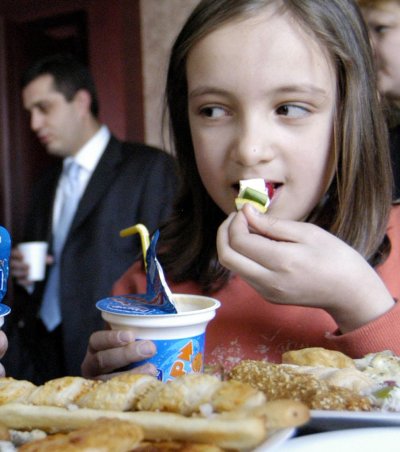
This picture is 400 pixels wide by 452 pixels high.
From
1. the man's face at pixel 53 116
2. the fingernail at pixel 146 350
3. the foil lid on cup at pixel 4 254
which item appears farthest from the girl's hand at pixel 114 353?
the man's face at pixel 53 116

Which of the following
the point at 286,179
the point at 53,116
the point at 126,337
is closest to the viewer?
the point at 126,337

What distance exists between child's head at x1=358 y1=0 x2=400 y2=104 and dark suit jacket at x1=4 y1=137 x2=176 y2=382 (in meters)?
1.19

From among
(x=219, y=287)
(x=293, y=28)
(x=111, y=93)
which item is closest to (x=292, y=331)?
(x=219, y=287)

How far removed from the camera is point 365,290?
2.72ft

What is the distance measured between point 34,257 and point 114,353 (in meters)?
1.72

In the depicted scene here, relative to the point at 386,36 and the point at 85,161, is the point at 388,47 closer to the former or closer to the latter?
the point at 386,36

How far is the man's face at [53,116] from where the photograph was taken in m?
3.13

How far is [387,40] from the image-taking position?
71.9 inches

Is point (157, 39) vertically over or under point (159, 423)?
over

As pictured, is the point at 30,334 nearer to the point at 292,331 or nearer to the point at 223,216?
the point at 223,216

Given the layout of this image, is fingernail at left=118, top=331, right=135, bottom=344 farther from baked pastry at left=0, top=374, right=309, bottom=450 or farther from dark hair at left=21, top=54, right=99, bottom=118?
dark hair at left=21, top=54, right=99, bottom=118

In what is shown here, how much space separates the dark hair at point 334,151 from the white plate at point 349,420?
2.30 ft

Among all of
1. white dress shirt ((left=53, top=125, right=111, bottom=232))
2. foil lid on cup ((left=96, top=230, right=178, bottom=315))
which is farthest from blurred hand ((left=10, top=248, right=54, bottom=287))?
foil lid on cup ((left=96, top=230, right=178, bottom=315))

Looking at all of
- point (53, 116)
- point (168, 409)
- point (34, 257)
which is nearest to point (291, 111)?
point (168, 409)
